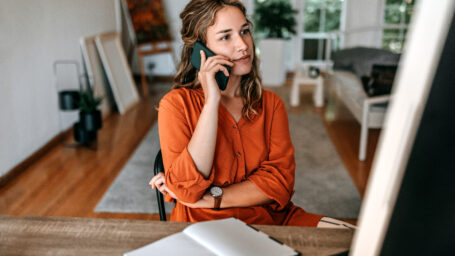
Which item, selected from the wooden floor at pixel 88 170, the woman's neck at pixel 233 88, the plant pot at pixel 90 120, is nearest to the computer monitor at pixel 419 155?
the woman's neck at pixel 233 88

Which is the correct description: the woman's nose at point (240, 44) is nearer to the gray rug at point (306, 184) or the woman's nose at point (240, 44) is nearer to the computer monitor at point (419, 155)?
the computer monitor at point (419, 155)

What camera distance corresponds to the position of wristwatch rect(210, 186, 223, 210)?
1.23 meters

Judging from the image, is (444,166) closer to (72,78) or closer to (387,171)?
(387,171)

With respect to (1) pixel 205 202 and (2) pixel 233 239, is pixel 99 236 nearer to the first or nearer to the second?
(2) pixel 233 239

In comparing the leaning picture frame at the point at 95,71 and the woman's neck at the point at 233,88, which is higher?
the woman's neck at the point at 233,88

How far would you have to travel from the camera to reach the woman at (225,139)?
1.19m

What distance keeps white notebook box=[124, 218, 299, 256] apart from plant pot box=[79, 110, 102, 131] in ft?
9.33

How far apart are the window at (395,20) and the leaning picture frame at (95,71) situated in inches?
195

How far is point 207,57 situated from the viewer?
1319mm

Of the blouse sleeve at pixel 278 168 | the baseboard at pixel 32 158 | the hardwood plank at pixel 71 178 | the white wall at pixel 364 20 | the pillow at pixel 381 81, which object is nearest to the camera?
the blouse sleeve at pixel 278 168

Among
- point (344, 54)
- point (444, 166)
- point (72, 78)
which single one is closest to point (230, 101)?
point (444, 166)

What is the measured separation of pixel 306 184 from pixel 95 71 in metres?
2.89

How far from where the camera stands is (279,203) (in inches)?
51.5

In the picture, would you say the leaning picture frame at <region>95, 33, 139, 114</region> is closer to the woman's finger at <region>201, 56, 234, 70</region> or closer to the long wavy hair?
the long wavy hair
